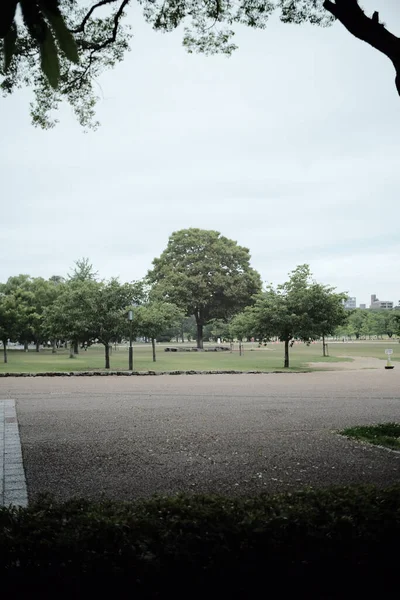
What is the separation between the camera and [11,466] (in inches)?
257

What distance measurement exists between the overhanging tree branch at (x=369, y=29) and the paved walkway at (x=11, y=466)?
5890 millimetres

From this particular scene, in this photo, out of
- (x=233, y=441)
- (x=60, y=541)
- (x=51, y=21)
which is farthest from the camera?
(x=233, y=441)

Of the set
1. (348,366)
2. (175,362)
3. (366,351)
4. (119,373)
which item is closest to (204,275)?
(366,351)

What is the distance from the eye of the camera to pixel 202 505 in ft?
10.6

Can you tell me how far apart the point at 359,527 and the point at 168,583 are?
46.2 inches

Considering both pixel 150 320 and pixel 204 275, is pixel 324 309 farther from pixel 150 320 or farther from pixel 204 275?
pixel 204 275

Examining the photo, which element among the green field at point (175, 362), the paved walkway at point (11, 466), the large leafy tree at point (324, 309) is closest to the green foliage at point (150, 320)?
the green field at point (175, 362)

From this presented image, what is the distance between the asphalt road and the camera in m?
5.79

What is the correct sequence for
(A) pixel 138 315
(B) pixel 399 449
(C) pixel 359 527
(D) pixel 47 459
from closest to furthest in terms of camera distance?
(C) pixel 359 527
(D) pixel 47 459
(B) pixel 399 449
(A) pixel 138 315

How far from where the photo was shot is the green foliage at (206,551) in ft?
8.25

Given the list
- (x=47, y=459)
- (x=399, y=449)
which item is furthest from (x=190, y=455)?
(x=399, y=449)

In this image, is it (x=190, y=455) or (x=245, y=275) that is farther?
(x=245, y=275)

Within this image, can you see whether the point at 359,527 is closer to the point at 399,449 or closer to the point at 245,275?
the point at 399,449

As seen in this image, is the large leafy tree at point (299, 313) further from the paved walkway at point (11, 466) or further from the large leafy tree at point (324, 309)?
Answer: the paved walkway at point (11, 466)
